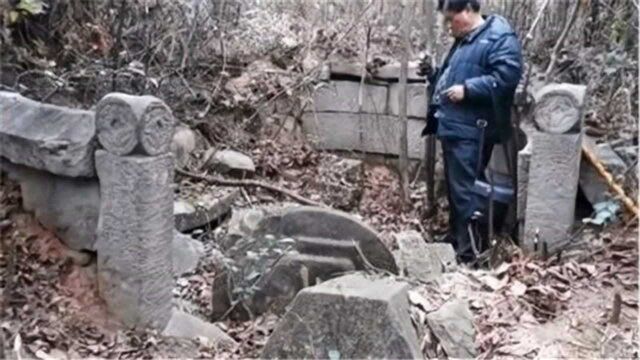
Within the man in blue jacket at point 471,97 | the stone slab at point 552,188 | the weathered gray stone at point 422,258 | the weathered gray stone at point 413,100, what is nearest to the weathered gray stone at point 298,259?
the weathered gray stone at point 422,258

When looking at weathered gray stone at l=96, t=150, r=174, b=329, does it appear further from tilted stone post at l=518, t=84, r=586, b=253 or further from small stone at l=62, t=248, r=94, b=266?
tilted stone post at l=518, t=84, r=586, b=253

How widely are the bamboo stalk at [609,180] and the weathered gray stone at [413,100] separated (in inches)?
126

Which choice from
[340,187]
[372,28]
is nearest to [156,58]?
[340,187]

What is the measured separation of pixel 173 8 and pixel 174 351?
3943mm

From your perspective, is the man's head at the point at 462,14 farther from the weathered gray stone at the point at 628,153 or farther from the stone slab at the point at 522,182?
the weathered gray stone at the point at 628,153

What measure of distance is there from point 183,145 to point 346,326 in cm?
373

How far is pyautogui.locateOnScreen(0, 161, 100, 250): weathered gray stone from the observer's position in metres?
4.19

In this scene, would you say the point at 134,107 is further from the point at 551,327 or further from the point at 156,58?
the point at 156,58

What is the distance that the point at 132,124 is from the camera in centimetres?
381

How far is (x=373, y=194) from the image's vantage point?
27.3ft

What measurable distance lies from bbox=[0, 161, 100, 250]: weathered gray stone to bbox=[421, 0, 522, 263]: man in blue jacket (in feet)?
8.81

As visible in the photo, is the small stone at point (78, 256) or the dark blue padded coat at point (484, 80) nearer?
the small stone at point (78, 256)

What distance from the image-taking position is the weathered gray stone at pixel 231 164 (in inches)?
284

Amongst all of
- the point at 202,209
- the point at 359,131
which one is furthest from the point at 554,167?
the point at 359,131
